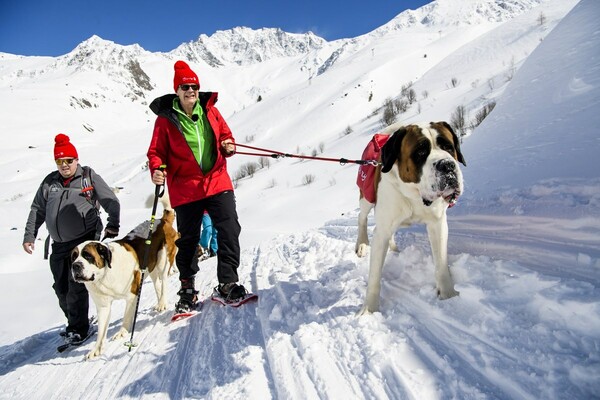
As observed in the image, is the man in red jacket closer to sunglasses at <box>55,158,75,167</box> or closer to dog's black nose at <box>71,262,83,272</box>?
dog's black nose at <box>71,262,83,272</box>

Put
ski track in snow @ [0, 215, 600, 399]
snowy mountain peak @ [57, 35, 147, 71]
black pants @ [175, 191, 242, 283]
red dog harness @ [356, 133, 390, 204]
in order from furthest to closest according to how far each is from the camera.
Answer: snowy mountain peak @ [57, 35, 147, 71] → black pants @ [175, 191, 242, 283] → red dog harness @ [356, 133, 390, 204] → ski track in snow @ [0, 215, 600, 399]

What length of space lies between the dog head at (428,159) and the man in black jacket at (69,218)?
2930mm

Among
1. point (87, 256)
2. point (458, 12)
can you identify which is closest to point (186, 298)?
point (87, 256)

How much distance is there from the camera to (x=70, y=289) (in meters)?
3.77

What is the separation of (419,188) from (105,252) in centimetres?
291

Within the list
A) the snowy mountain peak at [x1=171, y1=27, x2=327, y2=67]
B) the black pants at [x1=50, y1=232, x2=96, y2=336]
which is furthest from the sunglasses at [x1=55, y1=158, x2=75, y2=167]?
the snowy mountain peak at [x1=171, y1=27, x2=327, y2=67]

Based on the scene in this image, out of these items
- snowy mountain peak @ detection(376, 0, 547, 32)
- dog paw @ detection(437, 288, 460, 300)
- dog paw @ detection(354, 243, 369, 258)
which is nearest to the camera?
dog paw @ detection(437, 288, 460, 300)

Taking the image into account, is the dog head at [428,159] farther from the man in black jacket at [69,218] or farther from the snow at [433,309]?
the man in black jacket at [69,218]

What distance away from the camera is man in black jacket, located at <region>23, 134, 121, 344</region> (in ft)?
12.3

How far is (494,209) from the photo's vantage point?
9.93ft

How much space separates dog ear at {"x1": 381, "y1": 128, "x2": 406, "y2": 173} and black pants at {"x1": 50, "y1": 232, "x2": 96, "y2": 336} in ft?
10.7

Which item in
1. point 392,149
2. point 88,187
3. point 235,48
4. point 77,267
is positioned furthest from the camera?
point 235,48

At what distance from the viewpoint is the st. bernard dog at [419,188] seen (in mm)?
2031

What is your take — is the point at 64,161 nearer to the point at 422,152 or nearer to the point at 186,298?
the point at 186,298
